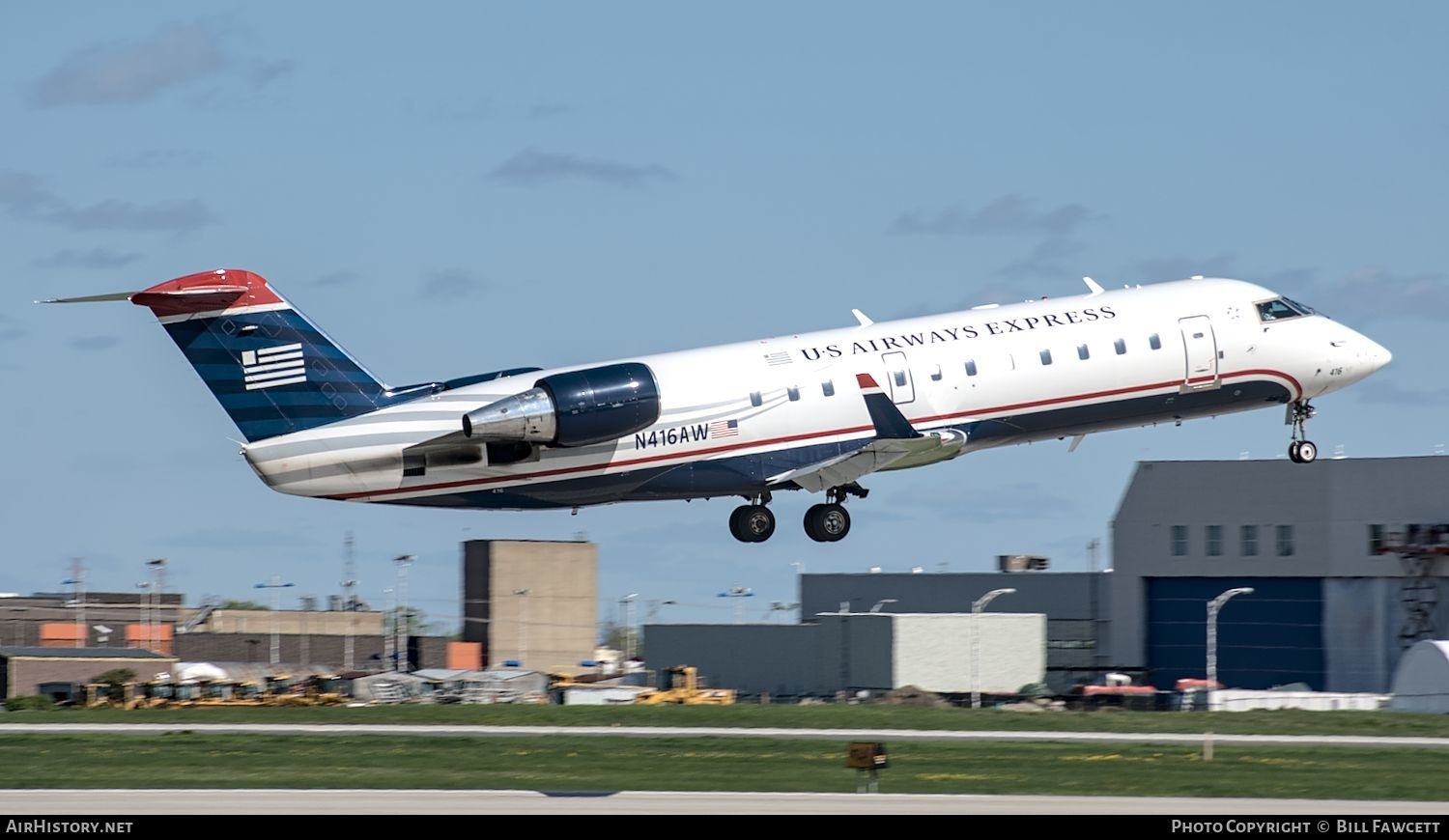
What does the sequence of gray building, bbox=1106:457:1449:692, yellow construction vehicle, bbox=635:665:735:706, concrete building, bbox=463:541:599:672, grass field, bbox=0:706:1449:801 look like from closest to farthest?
grass field, bbox=0:706:1449:801
yellow construction vehicle, bbox=635:665:735:706
gray building, bbox=1106:457:1449:692
concrete building, bbox=463:541:599:672

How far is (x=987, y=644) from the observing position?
66.2 m

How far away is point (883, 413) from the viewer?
3569 centimetres

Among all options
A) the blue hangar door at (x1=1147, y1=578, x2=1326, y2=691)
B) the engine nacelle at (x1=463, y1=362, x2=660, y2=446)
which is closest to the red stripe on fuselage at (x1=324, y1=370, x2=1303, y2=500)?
the engine nacelle at (x1=463, y1=362, x2=660, y2=446)

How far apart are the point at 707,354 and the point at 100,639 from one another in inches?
2313

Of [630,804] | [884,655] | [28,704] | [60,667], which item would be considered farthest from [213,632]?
[630,804]

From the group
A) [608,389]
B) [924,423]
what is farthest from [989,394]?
[608,389]

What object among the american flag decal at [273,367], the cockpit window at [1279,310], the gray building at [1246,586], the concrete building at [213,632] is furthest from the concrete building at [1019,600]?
the american flag decal at [273,367]

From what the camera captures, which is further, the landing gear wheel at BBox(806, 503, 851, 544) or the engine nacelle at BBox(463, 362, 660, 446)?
the landing gear wheel at BBox(806, 503, 851, 544)

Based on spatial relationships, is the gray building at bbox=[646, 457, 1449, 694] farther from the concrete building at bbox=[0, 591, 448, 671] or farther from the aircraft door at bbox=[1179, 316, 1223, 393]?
the aircraft door at bbox=[1179, 316, 1223, 393]

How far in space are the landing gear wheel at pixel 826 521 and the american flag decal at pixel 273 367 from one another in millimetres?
9602

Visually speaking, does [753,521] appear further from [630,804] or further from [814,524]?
[630,804]

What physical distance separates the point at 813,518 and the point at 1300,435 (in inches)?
395

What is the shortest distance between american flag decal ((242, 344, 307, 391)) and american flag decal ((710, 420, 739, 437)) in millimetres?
6829

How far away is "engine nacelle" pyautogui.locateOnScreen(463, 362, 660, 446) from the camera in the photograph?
108ft
